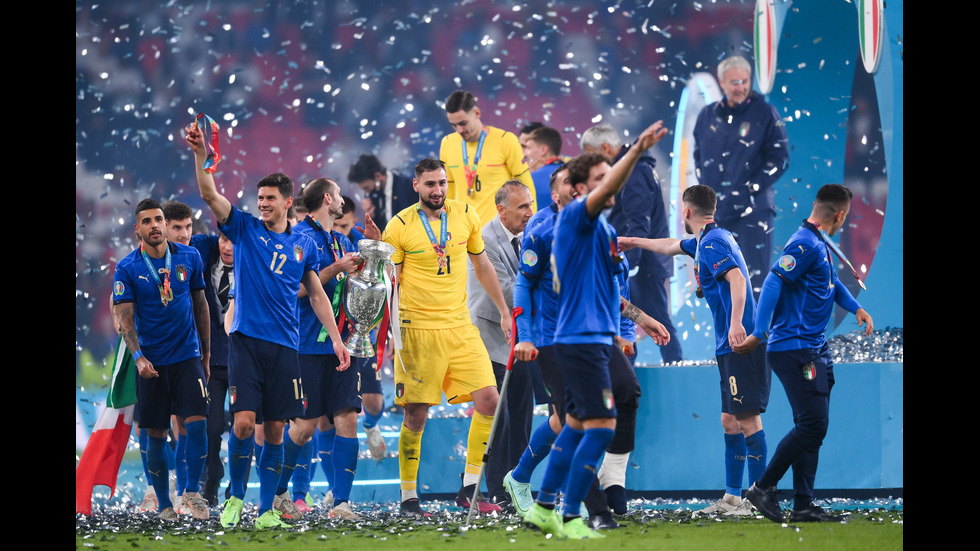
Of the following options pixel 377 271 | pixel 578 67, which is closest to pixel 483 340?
pixel 377 271

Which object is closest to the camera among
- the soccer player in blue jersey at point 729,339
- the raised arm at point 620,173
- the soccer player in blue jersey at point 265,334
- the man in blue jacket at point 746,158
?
the raised arm at point 620,173

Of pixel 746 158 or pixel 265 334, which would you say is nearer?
pixel 265 334

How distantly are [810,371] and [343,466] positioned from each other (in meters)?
2.79

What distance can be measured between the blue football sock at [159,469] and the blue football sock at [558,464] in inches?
101

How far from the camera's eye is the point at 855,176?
33.4 ft

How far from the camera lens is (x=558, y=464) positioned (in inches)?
176

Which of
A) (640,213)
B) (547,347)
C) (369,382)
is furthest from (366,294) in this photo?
(640,213)

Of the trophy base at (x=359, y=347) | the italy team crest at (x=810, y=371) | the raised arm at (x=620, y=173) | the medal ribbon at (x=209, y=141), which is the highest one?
the medal ribbon at (x=209, y=141)

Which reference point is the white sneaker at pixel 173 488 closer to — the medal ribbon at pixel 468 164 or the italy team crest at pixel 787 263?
the medal ribbon at pixel 468 164

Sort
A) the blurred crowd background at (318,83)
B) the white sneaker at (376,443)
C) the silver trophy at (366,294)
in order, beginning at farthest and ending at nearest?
the blurred crowd background at (318,83) → the white sneaker at (376,443) → the silver trophy at (366,294)

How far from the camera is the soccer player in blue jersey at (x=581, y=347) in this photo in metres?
4.39

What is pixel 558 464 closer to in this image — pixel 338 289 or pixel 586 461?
pixel 586 461

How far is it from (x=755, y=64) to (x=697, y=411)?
4.58 meters

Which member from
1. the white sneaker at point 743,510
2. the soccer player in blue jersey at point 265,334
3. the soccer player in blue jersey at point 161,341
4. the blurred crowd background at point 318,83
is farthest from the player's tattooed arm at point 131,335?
the blurred crowd background at point 318,83
